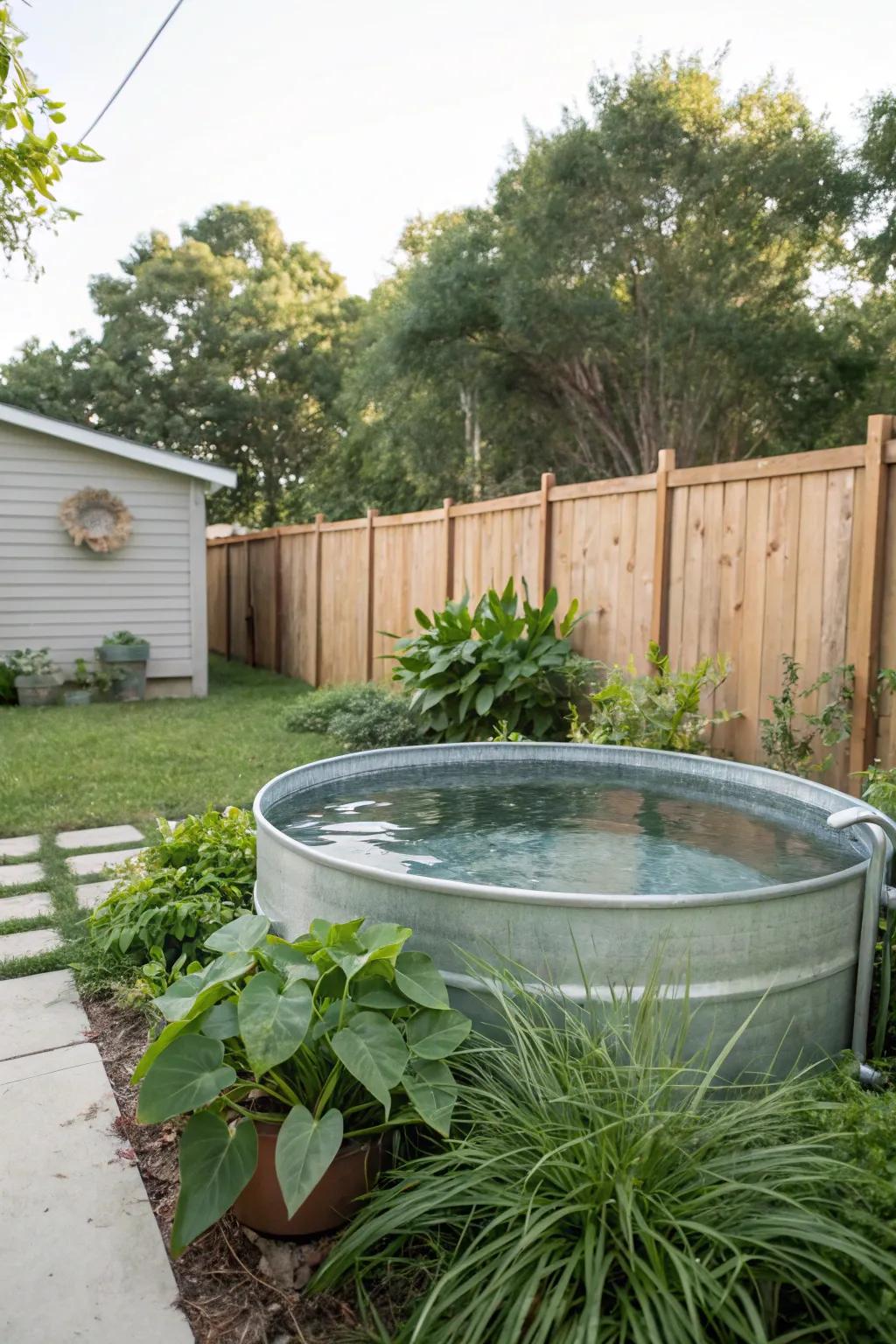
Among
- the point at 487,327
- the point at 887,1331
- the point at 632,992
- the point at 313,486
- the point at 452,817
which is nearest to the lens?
the point at 887,1331

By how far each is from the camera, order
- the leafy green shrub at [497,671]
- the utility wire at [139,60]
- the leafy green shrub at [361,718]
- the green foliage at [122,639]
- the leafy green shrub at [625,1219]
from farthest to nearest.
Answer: the green foliage at [122,639] < the leafy green shrub at [361,718] < the utility wire at [139,60] < the leafy green shrub at [497,671] < the leafy green shrub at [625,1219]

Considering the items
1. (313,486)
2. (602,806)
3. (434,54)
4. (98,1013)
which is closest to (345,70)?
(434,54)

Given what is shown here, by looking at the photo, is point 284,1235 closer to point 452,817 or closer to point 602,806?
point 452,817

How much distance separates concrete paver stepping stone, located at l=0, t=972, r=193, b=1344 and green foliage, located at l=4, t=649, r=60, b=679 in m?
7.62

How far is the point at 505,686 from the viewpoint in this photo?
567 cm

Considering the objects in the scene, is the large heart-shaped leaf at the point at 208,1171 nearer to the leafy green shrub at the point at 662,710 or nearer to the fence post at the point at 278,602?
the leafy green shrub at the point at 662,710

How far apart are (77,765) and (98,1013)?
149 inches

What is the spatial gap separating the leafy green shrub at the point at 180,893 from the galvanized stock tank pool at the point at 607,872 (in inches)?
8.8

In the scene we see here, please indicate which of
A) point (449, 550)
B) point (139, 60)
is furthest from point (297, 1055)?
point (139, 60)

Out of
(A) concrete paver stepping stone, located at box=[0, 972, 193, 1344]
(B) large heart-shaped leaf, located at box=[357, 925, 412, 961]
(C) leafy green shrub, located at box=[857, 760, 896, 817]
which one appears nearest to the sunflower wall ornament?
(A) concrete paver stepping stone, located at box=[0, 972, 193, 1344]

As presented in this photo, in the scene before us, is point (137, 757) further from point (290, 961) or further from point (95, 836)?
point (290, 961)

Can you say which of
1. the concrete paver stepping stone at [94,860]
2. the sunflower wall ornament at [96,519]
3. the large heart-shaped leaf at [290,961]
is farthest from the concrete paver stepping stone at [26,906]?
the sunflower wall ornament at [96,519]

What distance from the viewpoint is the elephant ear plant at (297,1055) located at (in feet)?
5.25

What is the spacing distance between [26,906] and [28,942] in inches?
16.3
